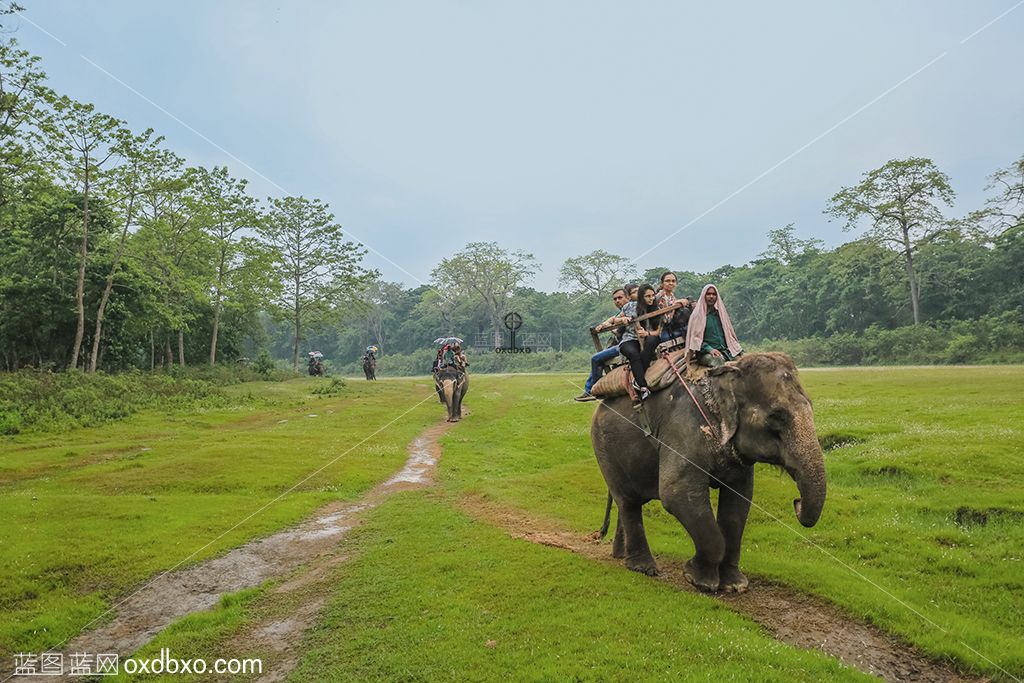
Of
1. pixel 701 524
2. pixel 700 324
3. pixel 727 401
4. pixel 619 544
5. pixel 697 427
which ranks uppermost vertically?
pixel 700 324

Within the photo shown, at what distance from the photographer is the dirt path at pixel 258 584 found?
705 cm

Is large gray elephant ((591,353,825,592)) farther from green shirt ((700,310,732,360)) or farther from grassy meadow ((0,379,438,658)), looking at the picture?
grassy meadow ((0,379,438,658))

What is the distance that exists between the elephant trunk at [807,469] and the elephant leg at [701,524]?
1047 millimetres

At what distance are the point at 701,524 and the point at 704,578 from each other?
0.79 meters

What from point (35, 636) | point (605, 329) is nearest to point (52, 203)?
point (35, 636)

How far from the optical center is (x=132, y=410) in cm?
2722

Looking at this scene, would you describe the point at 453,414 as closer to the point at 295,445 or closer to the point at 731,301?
the point at 295,445

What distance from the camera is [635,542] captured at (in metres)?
8.63

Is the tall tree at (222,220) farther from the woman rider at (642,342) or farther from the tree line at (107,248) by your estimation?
the woman rider at (642,342)

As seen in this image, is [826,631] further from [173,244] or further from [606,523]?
[173,244]

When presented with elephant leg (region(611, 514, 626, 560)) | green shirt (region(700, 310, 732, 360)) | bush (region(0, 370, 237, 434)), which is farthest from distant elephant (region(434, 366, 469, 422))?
green shirt (region(700, 310, 732, 360))

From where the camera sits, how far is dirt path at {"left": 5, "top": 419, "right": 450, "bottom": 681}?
23.1 feet

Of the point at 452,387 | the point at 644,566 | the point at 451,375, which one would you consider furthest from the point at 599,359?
the point at 451,375

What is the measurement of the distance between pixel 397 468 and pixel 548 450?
501cm
